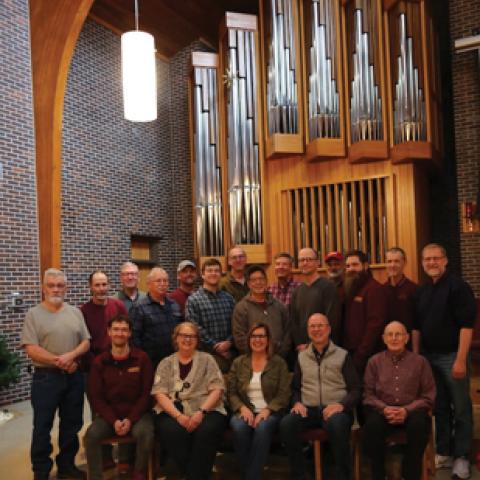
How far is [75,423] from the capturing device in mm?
3994

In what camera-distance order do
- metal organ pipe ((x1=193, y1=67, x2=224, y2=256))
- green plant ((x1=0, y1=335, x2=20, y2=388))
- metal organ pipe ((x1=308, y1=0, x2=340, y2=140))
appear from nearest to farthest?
green plant ((x1=0, y1=335, x2=20, y2=388)) → metal organ pipe ((x1=308, y1=0, x2=340, y2=140)) → metal organ pipe ((x1=193, y1=67, x2=224, y2=256))

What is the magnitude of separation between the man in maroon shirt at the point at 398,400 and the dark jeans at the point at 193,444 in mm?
907

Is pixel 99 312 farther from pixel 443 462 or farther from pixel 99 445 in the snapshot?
pixel 443 462

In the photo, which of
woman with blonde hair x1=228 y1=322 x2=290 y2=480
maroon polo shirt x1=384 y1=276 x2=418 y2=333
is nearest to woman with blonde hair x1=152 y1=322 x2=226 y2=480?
woman with blonde hair x1=228 y1=322 x2=290 y2=480

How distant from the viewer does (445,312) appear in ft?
12.5

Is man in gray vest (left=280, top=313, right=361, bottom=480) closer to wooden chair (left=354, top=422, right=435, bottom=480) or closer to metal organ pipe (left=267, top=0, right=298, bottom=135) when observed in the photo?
wooden chair (left=354, top=422, right=435, bottom=480)

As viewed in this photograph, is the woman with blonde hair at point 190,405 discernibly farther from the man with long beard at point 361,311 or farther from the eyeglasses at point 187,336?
the man with long beard at point 361,311

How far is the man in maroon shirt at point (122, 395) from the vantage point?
144 inches

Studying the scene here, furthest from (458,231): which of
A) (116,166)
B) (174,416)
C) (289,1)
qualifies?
(174,416)

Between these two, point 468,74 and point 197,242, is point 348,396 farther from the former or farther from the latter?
point 468,74

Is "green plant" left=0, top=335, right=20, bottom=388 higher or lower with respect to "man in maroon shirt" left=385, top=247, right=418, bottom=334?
lower

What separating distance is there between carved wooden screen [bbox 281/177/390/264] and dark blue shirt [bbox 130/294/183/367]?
3762 millimetres

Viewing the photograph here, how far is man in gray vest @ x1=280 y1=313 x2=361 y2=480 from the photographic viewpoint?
359 centimetres

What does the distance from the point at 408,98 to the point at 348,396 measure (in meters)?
4.67
